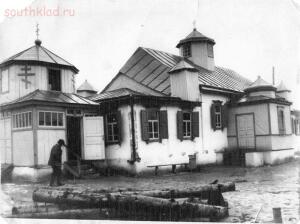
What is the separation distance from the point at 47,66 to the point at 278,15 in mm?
9827

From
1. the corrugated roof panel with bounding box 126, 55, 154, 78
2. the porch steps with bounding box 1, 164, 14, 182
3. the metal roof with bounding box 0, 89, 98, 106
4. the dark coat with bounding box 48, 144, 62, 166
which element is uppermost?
the corrugated roof panel with bounding box 126, 55, 154, 78

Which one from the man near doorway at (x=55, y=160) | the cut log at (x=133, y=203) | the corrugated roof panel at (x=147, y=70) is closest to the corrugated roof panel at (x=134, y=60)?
the corrugated roof panel at (x=147, y=70)

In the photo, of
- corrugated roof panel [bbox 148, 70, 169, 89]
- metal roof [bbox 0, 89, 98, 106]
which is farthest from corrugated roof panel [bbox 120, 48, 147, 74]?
metal roof [bbox 0, 89, 98, 106]

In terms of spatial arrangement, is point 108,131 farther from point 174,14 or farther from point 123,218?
point 123,218

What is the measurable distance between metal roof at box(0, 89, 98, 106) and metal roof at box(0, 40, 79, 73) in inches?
53.0

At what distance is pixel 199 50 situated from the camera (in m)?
22.9

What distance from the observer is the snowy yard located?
8.34m

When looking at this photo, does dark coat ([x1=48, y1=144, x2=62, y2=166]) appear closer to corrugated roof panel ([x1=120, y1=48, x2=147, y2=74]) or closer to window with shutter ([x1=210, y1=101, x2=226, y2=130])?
window with shutter ([x1=210, y1=101, x2=226, y2=130])

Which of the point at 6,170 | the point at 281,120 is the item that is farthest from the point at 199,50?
the point at 6,170

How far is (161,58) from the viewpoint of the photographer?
69.2 ft

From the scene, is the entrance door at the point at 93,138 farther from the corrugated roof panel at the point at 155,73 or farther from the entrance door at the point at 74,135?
the corrugated roof panel at the point at 155,73

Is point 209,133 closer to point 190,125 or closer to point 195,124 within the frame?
point 195,124

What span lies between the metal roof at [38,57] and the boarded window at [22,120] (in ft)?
7.87

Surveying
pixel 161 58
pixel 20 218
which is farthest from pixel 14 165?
pixel 161 58
